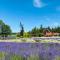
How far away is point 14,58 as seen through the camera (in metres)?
5.48

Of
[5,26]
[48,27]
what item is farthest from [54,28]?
[5,26]

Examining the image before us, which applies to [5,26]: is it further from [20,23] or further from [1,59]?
[1,59]

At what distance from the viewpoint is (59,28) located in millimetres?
83250

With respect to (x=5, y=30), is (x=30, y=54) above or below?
below

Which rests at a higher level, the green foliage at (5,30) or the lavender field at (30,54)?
the green foliage at (5,30)

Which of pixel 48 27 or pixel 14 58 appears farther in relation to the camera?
pixel 48 27

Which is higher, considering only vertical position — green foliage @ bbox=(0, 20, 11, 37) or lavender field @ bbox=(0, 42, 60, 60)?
green foliage @ bbox=(0, 20, 11, 37)

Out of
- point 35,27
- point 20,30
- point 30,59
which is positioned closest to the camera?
point 30,59

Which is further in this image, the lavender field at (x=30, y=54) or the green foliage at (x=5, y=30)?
the green foliage at (x=5, y=30)

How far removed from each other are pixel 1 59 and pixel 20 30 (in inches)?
2587

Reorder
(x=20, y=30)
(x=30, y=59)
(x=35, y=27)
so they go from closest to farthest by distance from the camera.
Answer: (x=30, y=59)
(x=20, y=30)
(x=35, y=27)

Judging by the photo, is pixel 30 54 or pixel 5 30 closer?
pixel 30 54

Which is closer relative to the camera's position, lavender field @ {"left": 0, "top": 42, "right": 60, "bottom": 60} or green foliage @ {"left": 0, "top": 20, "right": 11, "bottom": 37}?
lavender field @ {"left": 0, "top": 42, "right": 60, "bottom": 60}

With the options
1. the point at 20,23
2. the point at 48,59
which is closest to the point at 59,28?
the point at 20,23
